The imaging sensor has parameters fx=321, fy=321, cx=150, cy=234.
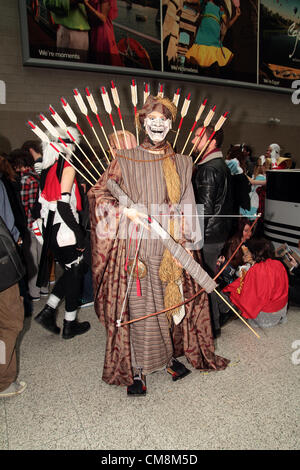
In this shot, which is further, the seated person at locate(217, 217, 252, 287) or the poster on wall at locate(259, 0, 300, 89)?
the poster on wall at locate(259, 0, 300, 89)

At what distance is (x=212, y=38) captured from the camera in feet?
19.4

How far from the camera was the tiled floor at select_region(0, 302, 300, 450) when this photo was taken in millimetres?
1419

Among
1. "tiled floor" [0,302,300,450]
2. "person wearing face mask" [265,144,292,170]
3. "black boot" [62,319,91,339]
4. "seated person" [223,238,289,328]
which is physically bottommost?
"tiled floor" [0,302,300,450]

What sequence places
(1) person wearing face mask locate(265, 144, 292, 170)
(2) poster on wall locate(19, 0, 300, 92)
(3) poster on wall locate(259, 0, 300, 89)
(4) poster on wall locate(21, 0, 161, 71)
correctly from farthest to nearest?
(3) poster on wall locate(259, 0, 300, 89) < (2) poster on wall locate(19, 0, 300, 92) < (4) poster on wall locate(21, 0, 161, 71) < (1) person wearing face mask locate(265, 144, 292, 170)

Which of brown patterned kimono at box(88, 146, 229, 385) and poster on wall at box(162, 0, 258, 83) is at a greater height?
poster on wall at box(162, 0, 258, 83)

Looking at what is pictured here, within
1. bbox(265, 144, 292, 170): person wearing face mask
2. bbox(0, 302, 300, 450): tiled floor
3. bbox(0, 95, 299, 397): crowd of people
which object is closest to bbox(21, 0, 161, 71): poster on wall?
bbox(265, 144, 292, 170): person wearing face mask

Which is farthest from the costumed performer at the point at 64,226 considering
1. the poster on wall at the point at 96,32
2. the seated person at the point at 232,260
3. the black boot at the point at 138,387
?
the poster on wall at the point at 96,32

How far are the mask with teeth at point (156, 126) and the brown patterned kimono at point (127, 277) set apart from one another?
0.09 meters

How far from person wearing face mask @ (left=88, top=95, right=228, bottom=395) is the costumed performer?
402 mm

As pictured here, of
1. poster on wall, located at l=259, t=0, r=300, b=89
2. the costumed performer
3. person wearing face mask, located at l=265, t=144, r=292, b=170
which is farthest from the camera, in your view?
poster on wall, located at l=259, t=0, r=300, b=89

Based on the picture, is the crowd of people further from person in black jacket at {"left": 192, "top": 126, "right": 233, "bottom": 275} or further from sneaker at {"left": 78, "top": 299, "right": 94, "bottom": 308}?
sneaker at {"left": 78, "top": 299, "right": 94, "bottom": 308}

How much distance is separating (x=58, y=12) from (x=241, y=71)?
360 centimetres

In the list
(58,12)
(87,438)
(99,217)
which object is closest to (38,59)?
(58,12)
